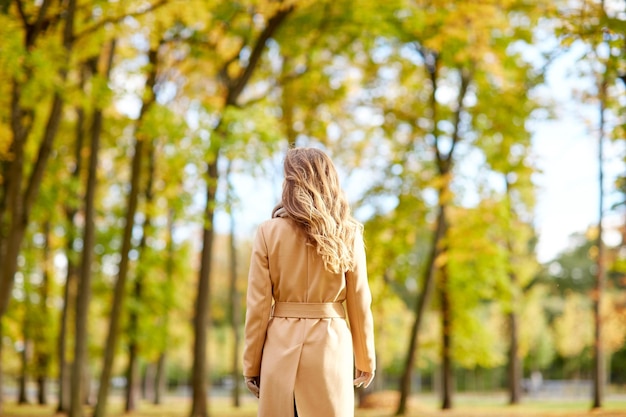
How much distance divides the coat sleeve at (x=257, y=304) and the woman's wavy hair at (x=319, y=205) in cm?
25

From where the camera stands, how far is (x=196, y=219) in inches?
492

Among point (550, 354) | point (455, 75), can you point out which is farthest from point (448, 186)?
point (550, 354)

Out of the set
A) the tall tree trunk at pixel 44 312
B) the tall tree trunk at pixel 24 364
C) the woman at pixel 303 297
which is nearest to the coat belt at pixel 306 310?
the woman at pixel 303 297

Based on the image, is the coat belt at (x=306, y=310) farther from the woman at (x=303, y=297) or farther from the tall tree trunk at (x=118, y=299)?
the tall tree trunk at (x=118, y=299)

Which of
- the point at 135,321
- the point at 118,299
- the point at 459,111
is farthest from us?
the point at 135,321

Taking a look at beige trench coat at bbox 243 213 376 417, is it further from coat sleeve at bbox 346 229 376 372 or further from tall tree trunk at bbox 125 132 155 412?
tall tree trunk at bbox 125 132 155 412

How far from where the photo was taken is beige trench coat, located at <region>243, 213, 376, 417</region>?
12.1 ft

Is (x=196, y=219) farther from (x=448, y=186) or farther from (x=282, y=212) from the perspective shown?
(x=282, y=212)

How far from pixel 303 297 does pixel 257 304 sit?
230 millimetres

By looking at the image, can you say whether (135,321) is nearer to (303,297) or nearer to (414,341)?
(414,341)

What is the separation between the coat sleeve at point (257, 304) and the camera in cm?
373

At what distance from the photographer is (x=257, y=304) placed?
372 centimetres

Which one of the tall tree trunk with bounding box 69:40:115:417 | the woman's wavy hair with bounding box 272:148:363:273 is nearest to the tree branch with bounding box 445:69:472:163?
the tall tree trunk with bounding box 69:40:115:417

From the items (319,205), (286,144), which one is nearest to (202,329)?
(286,144)
